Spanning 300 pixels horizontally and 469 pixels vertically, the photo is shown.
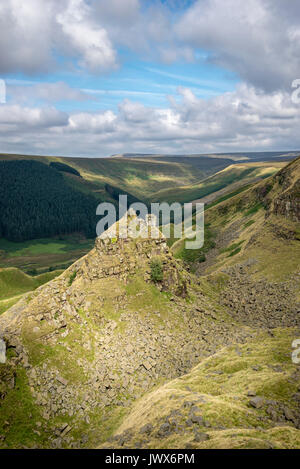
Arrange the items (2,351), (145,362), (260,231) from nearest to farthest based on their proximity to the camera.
Result: (2,351) → (145,362) → (260,231)

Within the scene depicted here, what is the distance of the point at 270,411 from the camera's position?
70.2 ft

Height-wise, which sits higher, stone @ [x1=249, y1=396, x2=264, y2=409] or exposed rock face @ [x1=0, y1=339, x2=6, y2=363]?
exposed rock face @ [x1=0, y1=339, x2=6, y2=363]

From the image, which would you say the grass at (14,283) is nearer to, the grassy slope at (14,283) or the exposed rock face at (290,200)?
the grassy slope at (14,283)

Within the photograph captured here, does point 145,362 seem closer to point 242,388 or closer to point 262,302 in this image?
point 242,388

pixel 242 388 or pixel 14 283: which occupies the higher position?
pixel 242 388

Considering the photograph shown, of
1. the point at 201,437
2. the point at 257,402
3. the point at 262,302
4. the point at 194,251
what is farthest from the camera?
the point at 194,251

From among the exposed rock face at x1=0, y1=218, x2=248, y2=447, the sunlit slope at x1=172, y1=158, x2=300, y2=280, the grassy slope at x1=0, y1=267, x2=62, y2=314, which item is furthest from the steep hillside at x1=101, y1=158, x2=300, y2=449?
the grassy slope at x1=0, y1=267, x2=62, y2=314

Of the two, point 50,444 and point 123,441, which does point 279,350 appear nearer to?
point 123,441

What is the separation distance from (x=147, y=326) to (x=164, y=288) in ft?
25.3

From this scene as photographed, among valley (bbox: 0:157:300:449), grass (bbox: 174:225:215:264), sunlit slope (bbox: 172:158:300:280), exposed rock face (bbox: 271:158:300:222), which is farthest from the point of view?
grass (bbox: 174:225:215:264)

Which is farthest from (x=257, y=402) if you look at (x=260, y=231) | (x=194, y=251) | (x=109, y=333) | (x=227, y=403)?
(x=194, y=251)

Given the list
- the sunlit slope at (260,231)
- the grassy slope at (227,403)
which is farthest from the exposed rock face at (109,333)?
the sunlit slope at (260,231)

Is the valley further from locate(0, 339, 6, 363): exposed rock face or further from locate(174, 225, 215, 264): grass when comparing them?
→ locate(174, 225, 215, 264): grass

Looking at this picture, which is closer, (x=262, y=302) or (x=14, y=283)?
(x=262, y=302)
